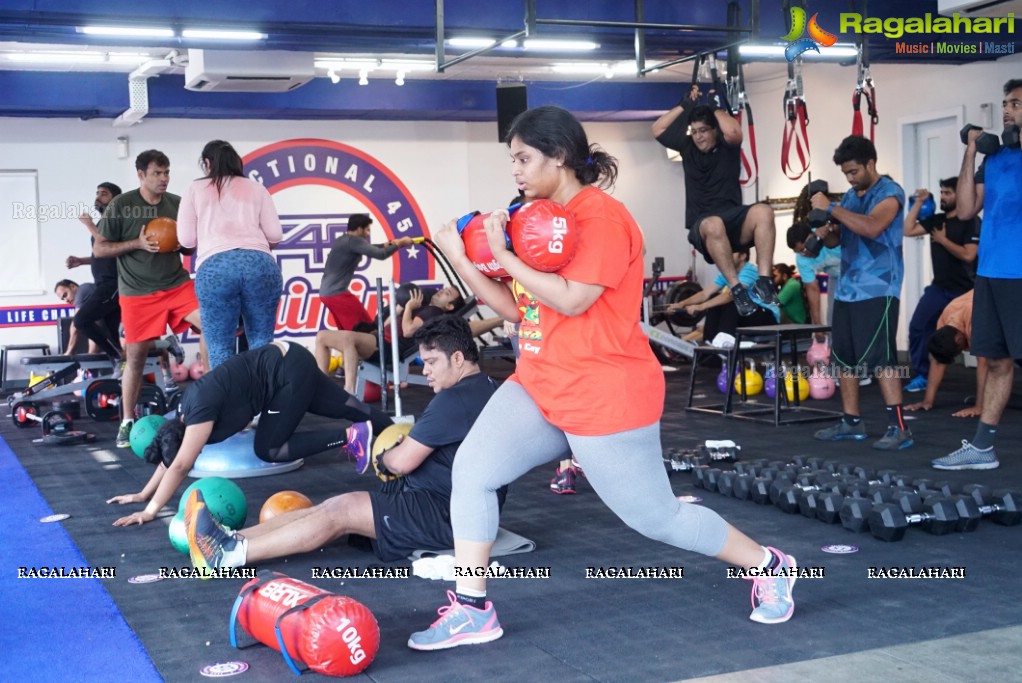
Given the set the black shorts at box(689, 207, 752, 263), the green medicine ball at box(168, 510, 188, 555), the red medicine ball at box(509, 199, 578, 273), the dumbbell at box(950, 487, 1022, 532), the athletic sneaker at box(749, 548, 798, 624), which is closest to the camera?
the red medicine ball at box(509, 199, 578, 273)

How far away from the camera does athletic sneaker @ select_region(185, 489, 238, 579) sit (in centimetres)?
315

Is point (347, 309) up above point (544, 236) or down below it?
below

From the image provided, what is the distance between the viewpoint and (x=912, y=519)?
3682mm

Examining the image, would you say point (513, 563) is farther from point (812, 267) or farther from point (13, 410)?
point (812, 267)

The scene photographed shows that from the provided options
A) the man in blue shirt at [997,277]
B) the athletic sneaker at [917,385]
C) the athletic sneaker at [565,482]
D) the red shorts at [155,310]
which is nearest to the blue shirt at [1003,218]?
the man in blue shirt at [997,277]

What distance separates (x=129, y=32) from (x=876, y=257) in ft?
15.5

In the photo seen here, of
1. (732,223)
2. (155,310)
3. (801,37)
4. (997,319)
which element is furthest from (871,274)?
(155,310)

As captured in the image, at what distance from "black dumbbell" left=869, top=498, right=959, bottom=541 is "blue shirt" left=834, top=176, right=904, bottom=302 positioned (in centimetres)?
204

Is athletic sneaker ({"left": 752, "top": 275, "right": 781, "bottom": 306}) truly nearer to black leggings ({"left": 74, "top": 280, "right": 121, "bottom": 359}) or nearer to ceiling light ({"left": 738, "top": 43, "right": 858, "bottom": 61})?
ceiling light ({"left": 738, "top": 43, "right": 858, "bottom": 61})

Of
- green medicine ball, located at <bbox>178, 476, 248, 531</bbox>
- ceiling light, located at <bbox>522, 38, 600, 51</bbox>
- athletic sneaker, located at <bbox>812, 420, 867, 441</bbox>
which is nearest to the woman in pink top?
green medicine ball, located at <bbox>178, 476, 248, 531</bbox>

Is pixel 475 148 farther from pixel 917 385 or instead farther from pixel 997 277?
pixel 997 277

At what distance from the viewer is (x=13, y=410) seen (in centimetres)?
746

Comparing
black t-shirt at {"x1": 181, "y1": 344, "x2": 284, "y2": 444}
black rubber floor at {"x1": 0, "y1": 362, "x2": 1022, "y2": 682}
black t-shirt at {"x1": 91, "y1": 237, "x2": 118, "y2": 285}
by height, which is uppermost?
black t-shirt at {"x1": 91, "y1": 237, "x2": 118, "y2": 285}

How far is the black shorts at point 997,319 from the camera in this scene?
15.0 feet
